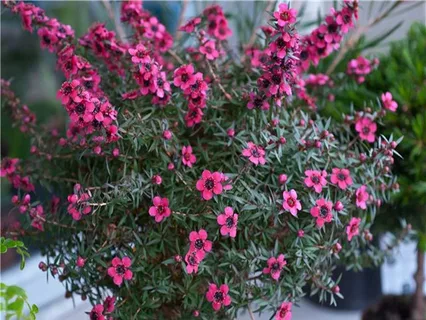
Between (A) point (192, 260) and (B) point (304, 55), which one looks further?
(B) point (304, 55)

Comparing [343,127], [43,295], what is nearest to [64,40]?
[343,127]

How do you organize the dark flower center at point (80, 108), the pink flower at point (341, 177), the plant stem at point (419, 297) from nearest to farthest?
the dark flower center at point (80, 108) < the pink flower at point (341, 177) < the plant stem at point (419, 297)

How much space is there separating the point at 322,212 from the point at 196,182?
0.58 ft

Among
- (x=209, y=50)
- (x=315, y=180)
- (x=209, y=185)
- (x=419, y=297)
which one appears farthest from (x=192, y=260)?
(x=419, y=297)

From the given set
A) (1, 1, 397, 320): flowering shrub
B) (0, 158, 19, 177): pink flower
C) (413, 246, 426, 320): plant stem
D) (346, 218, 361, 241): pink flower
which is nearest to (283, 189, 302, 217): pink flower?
(1, 1, 397, 320): flowering shrub

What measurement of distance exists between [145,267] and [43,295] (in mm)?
1161

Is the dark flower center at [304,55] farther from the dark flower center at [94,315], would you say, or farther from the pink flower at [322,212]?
the dark flower center at [94,315]

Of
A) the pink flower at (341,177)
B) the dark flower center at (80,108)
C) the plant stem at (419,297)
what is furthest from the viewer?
the plant stem at (419,297)

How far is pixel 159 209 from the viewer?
0.78 m

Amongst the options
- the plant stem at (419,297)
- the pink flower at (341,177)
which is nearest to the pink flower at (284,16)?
the pink flower at (341,177)

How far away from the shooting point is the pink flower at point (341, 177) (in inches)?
32.4

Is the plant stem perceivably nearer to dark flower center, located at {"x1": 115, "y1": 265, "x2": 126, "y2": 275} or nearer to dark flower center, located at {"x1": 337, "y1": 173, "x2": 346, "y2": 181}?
dark flower center, located at {"x1": 337, "y1": 173, "x2": 346, "y2": 181}

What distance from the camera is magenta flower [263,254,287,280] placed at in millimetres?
792

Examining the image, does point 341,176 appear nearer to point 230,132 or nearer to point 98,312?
point 230,132
